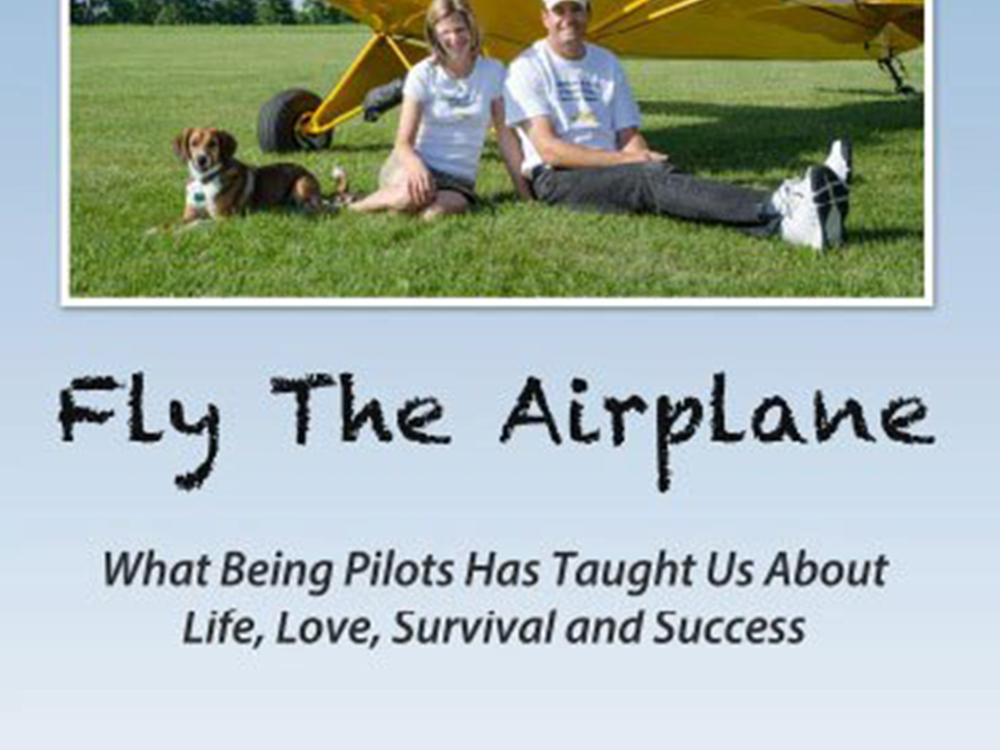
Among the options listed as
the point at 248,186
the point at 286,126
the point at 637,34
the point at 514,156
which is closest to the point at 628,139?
the point at 514,156

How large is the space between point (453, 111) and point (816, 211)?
57.4 inches

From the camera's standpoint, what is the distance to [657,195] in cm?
546

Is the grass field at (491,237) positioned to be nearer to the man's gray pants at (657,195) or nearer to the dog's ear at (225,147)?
the man's gray pants at (657,195)

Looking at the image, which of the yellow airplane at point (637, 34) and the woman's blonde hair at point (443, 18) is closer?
the woman's blonde hair at point (443, 18)

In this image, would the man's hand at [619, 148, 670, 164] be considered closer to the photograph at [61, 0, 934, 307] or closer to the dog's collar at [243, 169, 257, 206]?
the photograph at [61, 0, 934, 307]

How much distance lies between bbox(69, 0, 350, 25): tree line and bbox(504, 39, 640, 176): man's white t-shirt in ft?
36.6

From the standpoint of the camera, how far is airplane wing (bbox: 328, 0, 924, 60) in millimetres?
7367

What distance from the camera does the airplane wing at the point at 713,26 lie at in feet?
24.2

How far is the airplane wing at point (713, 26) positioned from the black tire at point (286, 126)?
21.4 inches

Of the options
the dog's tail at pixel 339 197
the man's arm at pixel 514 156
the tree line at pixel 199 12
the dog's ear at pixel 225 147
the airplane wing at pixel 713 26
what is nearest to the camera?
the dog's ear at pixel 225 147

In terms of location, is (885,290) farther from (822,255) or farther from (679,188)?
(679,188)

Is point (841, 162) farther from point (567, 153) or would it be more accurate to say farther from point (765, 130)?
point (765, 130)

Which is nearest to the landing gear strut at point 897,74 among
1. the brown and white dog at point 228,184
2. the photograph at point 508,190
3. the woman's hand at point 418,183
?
the photograph at point 508,190

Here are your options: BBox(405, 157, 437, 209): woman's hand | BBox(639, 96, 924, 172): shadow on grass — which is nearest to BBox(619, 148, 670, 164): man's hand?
BBox(405, 157, 437, 209): woman's hand
